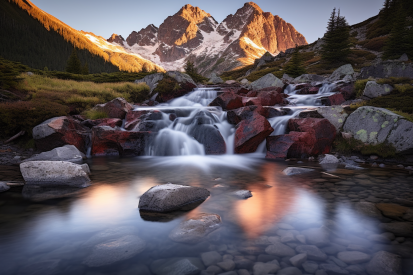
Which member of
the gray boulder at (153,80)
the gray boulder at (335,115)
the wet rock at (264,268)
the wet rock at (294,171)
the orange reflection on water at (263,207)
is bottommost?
the wet rock at (264,268)

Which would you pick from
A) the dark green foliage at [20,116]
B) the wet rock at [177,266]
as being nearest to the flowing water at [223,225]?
the wet rock at [177,266]

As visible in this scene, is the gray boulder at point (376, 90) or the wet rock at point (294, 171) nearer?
the wet rock at point (294, 171)

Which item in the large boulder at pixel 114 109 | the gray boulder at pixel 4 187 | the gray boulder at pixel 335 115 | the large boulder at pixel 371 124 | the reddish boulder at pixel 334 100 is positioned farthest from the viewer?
the reddish boulder at pixel 334 100

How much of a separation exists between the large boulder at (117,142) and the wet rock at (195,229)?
27.7ft

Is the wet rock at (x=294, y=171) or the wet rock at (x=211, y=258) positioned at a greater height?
the wet rock at (x=294, y=171)

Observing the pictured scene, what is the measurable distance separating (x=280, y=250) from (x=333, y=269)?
0.67 meters

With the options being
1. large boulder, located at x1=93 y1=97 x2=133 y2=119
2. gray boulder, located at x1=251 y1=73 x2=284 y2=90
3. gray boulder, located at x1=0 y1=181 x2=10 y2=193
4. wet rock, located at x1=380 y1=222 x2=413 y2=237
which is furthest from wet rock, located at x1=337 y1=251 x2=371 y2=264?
gray boulder, located at x1=251 y1=73 x2=284 y2=90

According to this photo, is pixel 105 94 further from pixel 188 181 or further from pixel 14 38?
pixel 14 38

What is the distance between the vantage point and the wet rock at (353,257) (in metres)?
2.87

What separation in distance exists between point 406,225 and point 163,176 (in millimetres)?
6392

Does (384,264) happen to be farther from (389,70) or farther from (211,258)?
(389,70)

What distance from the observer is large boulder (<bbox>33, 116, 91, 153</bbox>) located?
10.4 metres

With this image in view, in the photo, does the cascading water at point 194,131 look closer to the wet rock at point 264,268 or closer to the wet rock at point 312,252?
the wet rock at point 312,252

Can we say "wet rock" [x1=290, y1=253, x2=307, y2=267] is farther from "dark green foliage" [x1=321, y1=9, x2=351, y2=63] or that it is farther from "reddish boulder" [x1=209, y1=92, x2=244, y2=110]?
"dark green foliage" [x1=321, y1=9, x2=351, y2=63]
